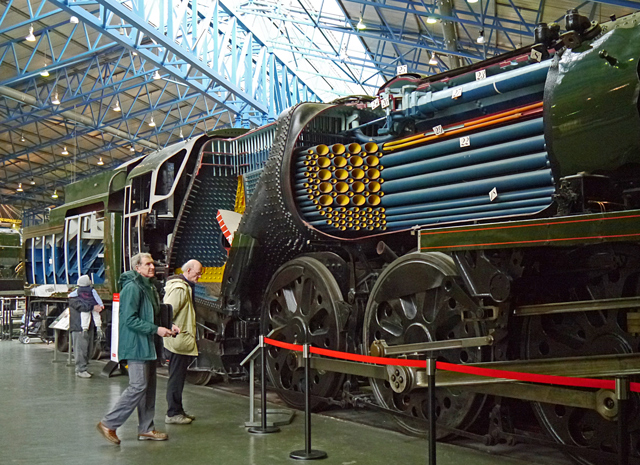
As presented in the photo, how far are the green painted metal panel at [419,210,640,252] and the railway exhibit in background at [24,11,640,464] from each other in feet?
0.04

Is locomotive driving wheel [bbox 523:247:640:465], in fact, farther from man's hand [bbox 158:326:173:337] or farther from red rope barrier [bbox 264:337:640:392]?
man's hand [bbox 158:326:173:337]

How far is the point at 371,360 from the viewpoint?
4816mm

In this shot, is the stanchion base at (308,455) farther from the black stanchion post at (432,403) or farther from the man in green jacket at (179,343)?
the man in green jacket at (179,343)

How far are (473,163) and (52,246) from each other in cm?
989

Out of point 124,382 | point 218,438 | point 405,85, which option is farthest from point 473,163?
point 124,382

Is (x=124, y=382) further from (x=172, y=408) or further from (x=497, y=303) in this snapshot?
(x=497, y=303)

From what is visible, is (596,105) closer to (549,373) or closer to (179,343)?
(549,373)

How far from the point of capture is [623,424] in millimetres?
3014

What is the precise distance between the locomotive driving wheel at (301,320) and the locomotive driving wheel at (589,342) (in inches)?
76.2

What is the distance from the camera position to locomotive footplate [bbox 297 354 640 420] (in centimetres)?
365

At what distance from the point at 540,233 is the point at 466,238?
1.83ft

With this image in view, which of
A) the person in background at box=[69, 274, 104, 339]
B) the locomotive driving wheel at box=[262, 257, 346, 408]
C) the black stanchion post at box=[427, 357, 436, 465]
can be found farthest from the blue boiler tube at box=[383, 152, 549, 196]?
the person in background at box=[69, 274, 104, 339]

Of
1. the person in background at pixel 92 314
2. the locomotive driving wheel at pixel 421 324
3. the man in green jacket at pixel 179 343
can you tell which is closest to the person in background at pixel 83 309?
the person in background at pixel 92 314

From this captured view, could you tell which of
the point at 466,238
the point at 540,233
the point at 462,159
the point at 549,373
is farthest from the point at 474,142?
the point at 549,373
